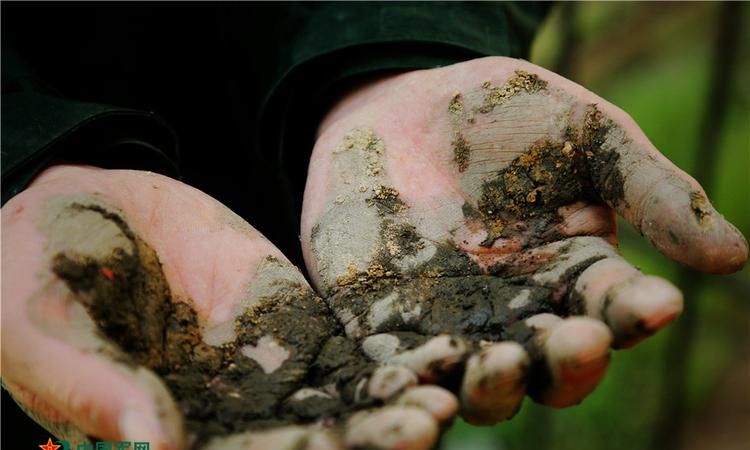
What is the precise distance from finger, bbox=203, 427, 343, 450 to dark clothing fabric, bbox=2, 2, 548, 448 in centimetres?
55

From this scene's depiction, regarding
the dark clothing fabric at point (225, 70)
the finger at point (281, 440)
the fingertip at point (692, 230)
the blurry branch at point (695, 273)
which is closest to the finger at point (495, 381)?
the finger at point (281, 440)

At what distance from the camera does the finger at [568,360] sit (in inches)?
28.9

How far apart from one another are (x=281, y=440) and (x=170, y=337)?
8.5 inches

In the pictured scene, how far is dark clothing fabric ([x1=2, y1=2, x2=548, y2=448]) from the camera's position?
116 cm

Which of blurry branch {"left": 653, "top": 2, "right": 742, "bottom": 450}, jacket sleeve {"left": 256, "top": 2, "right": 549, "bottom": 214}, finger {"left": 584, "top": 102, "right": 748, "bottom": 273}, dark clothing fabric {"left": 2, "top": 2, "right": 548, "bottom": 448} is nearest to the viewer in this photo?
finger {"left": 584, "top": 102, "right": 748, "bottom": 273}

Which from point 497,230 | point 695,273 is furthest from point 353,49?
point 695,273

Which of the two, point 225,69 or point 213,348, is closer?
point 213,348

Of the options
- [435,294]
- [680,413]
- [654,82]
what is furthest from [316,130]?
[654,82]

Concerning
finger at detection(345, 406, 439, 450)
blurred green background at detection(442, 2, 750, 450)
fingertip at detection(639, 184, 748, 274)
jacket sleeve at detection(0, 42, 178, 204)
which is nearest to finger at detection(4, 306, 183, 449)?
finger at detection(345, 406, 439, 450)

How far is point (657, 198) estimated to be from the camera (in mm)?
890

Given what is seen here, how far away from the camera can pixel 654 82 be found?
3.09 m

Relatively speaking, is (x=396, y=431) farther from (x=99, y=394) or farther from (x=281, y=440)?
(x=99, y=394)

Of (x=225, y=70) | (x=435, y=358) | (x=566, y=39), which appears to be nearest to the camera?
(x=435, y=358)

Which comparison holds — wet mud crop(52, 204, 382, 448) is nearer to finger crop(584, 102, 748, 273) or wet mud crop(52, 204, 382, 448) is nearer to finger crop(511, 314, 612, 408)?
finger crop(511, 314, 612, 408)
